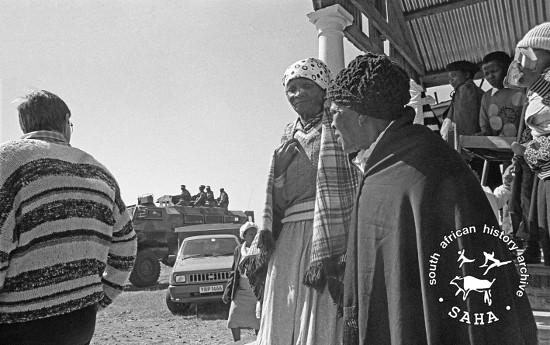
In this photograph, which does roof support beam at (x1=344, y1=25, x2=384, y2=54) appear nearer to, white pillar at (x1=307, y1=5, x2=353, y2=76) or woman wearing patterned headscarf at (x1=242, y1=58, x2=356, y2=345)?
white pillar at (x1=307, y1=5, x2=353, y2=76)

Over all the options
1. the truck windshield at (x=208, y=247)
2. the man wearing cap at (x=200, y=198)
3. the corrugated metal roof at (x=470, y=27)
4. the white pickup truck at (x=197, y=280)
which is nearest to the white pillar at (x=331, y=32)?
the corrugated metal roof at (x=470, y=27)

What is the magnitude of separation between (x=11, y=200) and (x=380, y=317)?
4.63 ft

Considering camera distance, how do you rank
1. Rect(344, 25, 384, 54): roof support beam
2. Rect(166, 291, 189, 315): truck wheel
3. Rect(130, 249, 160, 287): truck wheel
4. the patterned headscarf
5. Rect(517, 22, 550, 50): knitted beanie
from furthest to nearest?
Rect(130, 249, 160, 287): truck wheel < Rect(166, 291, 189, 315): truck wheel < Rect(344, 25, 384, 54): roof support beam < the patterned headscarf < Rect(517, 22, 550, 50): knitted beanie

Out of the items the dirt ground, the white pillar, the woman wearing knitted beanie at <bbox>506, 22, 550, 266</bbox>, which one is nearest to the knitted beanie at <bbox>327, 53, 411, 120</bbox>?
the woman wearing knitted beanie at <bbox>506, 22, 550, 266</bbox>

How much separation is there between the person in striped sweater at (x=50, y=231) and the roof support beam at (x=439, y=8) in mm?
4856

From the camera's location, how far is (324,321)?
1940 millimetres

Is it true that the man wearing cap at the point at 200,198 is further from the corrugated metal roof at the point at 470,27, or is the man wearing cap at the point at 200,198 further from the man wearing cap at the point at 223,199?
the corrugated metal roof at the point at 470,27

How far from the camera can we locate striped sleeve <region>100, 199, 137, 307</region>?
210cm

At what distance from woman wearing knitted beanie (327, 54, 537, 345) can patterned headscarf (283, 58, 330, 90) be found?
83cm

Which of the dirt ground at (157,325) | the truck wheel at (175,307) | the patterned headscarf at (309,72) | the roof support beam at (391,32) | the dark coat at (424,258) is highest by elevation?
the roof support beam at (391,32)

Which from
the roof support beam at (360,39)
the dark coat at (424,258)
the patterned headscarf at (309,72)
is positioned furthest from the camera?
the roof support beam at (360,39)

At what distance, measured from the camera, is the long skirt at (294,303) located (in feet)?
6.35

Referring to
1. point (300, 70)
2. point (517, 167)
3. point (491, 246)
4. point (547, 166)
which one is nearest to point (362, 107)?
point (491, 246)

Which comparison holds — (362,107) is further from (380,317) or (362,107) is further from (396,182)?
(380,317)
